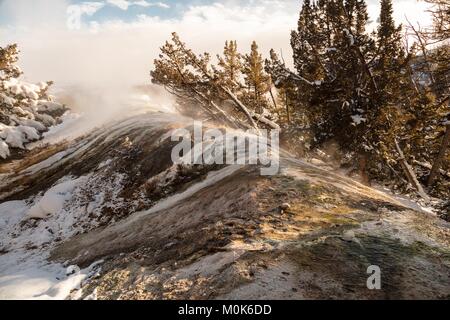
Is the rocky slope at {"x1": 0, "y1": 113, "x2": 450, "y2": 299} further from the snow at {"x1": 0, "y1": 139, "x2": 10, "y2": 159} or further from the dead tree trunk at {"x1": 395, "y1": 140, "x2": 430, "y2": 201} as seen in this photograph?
the snow at {"x1": 0, "y1": 139, "x2": 10, "y2": 159}

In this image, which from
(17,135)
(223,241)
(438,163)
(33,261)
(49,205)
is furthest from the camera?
(17,135)

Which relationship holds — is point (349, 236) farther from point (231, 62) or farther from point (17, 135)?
point (17, 135)

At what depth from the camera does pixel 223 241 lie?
7.53 m

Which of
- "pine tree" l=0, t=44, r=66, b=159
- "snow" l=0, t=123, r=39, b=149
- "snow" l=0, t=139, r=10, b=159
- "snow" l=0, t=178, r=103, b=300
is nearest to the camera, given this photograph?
"snow" l=0, t=178, r=103, b=300

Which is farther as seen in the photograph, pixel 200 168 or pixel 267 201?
pixel 200 168

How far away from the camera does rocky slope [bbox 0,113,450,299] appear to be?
589 cm

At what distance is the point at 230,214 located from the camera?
915 cm

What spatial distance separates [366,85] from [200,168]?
8.42 metres

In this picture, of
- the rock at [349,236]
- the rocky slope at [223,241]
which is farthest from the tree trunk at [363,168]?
the rock at [349,236]

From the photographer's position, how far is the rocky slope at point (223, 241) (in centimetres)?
589

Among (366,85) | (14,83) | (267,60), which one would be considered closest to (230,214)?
(366,85)

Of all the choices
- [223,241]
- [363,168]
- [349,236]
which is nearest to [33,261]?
[223,241]

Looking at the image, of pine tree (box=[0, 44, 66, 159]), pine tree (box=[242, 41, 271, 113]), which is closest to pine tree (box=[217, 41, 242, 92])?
pine tree (box=[242, 41, 271, 113])

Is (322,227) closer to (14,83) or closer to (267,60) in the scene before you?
(267,60)
